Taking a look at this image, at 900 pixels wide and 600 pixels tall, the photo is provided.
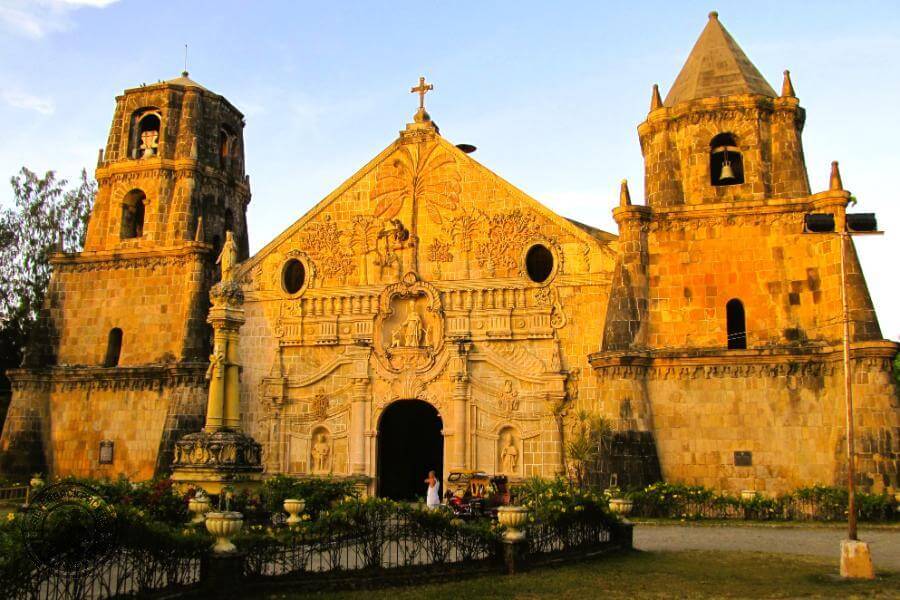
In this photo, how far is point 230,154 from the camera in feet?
101

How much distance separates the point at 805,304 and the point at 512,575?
1293cm

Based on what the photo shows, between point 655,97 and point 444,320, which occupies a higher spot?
point 655,97

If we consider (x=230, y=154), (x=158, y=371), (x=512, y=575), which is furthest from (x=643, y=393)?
(x=230, y=154)

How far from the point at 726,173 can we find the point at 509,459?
918 cm

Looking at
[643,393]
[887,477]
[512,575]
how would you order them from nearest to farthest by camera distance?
[512,575], [887,477], [643,393]

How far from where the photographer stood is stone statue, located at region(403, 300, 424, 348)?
24516mm

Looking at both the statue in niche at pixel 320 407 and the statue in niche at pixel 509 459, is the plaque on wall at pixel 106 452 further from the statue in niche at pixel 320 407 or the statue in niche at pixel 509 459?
the statue in niche at pixel 509 459

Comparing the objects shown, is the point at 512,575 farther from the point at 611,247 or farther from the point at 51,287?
the point at 51,287

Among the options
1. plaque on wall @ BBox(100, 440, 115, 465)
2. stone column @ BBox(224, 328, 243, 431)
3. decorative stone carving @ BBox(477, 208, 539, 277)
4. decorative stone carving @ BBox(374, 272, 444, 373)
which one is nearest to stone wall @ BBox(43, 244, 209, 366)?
plaque on wall @ BBox(100, 440, 115, 465)

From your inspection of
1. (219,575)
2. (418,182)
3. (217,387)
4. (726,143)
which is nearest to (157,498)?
(217,387)

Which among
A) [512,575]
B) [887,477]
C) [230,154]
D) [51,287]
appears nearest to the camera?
[512,575]

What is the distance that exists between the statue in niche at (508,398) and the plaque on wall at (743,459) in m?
5.55

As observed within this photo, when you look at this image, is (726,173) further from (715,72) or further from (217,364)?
(217,364)

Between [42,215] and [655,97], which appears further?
[42,215]
